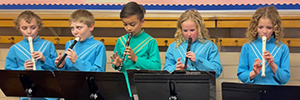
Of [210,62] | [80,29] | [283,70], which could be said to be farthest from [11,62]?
[283,70]

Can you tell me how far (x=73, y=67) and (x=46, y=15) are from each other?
3.77ft

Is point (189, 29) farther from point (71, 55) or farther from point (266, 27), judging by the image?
point (71, 55)

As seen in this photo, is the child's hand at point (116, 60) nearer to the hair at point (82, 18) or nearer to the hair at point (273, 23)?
the hair at point (82, 18)

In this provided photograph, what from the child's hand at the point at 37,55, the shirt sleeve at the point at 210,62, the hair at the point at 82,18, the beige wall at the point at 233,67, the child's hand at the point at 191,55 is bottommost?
the beige wall at the point at 233,67

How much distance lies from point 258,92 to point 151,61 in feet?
3.23

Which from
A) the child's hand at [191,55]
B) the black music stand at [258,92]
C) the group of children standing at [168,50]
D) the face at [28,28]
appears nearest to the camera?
the black music stand at [258,92]

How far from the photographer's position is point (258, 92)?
7.72 ft

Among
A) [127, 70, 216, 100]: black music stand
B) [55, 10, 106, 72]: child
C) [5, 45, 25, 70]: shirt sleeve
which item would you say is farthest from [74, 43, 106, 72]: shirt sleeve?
[127, 70, 216, 100]: black music stand

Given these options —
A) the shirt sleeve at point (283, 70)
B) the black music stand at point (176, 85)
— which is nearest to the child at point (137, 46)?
the black music stand at point (176, 85)

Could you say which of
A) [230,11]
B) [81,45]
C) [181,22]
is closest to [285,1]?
[230,11]

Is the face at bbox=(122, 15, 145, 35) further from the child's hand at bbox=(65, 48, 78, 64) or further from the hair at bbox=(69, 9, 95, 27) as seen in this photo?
the child's hand at bbox=(65, 48, 78, 64)

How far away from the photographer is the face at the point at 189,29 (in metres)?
3.02

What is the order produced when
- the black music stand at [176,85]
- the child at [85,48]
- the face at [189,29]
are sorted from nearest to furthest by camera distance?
the black music stand at [176,85]
the face at [189,29]
the child at [85,48]

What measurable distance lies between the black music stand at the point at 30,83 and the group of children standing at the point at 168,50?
0.25m
